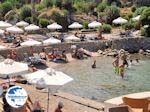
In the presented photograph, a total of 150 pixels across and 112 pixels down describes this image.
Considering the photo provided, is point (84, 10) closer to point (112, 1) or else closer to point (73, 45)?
point (112, 1)

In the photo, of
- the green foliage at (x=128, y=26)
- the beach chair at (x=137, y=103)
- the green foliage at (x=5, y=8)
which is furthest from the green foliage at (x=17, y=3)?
the beach chair at (x=137, y=103)

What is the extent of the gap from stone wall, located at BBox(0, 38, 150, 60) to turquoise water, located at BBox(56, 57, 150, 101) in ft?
7.25

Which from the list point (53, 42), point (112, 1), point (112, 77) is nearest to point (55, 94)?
point (112, 77)

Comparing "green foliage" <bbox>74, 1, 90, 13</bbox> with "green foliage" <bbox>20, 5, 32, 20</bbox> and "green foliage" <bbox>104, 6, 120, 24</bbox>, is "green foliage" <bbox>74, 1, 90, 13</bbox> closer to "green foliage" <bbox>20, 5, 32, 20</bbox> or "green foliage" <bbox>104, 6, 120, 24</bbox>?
"green foliage" <bbox>104, 6, 120, 24</bbox>

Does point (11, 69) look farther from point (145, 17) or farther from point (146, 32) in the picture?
point (145, 17)

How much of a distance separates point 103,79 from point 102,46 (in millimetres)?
10287

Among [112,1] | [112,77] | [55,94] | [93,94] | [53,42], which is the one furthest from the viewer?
[112,1]

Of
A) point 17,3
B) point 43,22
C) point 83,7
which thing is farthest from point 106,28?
point 17,3

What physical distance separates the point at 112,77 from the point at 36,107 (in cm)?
1359

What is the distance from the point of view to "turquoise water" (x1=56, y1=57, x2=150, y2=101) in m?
24.5

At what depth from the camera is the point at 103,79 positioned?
92.2 feet

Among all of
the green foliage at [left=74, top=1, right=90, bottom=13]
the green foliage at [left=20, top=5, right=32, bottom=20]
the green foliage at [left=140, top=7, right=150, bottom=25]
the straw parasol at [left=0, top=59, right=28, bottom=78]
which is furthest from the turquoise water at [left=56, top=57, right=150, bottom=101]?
the green foliage at [left=74, top=1, right=90, bottom=13]

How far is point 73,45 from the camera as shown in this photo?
3591 cm

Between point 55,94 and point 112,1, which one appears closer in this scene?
point 55,94
